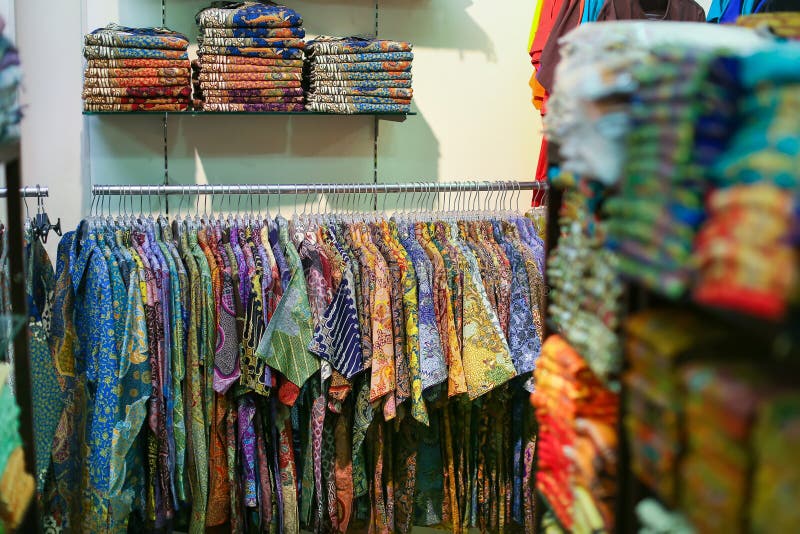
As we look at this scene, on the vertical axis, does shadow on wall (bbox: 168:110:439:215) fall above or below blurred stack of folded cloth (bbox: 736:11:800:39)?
below

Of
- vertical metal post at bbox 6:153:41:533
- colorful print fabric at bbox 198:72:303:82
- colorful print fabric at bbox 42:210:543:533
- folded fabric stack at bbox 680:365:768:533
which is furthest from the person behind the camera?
colorful print fabric at bbox 198:72:303:82

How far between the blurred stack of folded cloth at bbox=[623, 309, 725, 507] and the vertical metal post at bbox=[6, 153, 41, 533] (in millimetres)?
1068

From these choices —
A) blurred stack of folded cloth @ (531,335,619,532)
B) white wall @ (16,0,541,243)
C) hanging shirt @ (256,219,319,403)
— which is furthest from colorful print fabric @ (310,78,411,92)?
blurred stack of folded cloth @ (531,335,619,532)

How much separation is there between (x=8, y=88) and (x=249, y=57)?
5.65 feet

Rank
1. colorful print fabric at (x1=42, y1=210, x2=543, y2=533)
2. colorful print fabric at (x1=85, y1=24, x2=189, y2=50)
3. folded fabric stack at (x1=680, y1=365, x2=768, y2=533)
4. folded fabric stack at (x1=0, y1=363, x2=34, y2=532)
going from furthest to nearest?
colorful print fabric at (x1=85, y1=24, x2=189, y2=50), colorful print fabric at (x1=42, y1=210, x2=543, y2=533), folded fabric stack at (x1=0, y1=363, x2=34, y2=532), folded fabric stack at (x1=680, y1=365, x2=768, y2=533)

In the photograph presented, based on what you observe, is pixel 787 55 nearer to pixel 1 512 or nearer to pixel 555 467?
pixel 555 467

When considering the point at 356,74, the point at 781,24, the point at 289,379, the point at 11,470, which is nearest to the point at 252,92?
the point at 356,74

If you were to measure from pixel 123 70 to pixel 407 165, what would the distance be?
121cm

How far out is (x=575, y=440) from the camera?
1.41 meters

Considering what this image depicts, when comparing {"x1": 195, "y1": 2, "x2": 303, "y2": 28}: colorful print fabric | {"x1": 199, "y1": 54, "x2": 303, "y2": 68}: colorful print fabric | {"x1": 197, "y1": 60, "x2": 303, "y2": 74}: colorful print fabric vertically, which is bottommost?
{"x1": 197, "y1": 60, "x2": 303, "y2": 74}: colorful print fabric

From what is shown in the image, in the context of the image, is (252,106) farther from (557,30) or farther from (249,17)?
(557,30)

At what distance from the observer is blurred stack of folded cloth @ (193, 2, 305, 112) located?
3010 millimetres

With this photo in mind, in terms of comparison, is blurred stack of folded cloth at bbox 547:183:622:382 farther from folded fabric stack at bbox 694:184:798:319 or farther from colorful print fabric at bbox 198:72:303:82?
colorful print fabric at bbox 198:72:303:82

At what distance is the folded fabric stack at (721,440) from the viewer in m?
0.91
